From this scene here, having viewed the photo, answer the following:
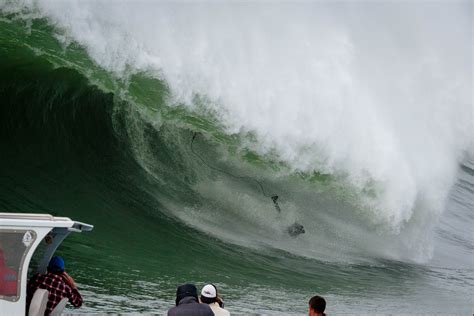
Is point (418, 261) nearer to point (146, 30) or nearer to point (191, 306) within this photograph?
point (146, 30)

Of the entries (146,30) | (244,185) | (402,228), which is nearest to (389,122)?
(402,228)

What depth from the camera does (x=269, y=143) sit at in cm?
1677

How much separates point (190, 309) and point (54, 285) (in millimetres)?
1328

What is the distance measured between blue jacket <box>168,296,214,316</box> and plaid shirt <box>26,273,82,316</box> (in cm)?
116

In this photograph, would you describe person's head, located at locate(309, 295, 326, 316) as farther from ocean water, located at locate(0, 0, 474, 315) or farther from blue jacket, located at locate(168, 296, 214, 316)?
ocean water, located at locate(0, 0, 474, 315)

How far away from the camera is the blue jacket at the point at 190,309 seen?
586cm

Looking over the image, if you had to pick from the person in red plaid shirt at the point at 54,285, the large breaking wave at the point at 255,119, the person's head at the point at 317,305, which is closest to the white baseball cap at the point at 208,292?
the person's head at the point at 317,305

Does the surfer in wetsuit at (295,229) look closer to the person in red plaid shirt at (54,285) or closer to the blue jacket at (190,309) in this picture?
the person in red plaid shirt at (54,285)

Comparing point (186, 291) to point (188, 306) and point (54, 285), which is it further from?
point (54, 285)

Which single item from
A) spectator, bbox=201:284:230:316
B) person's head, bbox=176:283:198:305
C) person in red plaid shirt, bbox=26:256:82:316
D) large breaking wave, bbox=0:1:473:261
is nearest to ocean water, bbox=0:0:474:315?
large breaking wave, bbox=0:1:473:261

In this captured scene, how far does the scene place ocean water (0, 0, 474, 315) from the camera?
41.7ft

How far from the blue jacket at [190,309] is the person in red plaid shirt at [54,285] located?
1160 mm

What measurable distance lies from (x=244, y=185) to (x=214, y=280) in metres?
4.52

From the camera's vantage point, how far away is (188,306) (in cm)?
590
